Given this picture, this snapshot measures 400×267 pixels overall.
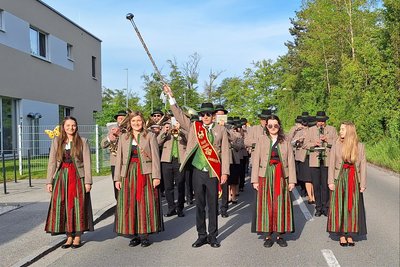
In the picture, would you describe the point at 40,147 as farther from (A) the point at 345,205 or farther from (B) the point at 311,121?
(A) the point at 345,205

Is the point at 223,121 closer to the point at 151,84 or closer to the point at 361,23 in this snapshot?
the point at 361,23

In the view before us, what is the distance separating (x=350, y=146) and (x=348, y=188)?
60 cm

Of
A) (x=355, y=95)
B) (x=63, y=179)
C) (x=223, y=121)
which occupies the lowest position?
(x=63, y=179)

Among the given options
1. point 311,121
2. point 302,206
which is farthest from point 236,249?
point 311,121

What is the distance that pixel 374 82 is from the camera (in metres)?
23.9

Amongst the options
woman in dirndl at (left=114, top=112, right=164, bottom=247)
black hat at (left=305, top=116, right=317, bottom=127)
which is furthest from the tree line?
woman in dirndl at (left=114, top=112, right=164, bottom=247)

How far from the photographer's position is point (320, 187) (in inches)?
350

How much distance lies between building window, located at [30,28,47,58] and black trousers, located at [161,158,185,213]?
1720 centimetres

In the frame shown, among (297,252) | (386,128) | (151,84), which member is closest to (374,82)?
(386,128)

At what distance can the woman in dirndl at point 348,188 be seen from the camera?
6355 millimetres

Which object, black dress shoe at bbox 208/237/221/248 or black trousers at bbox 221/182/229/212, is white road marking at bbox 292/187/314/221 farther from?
black dress shoe at bbox 208/237/221/248

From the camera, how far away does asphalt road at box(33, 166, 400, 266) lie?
574cm

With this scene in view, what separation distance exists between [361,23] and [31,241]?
29826 mm

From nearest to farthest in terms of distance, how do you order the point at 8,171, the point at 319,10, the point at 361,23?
1. the point at 8,171
2. the point at 361,23
3. the point at 319,10
